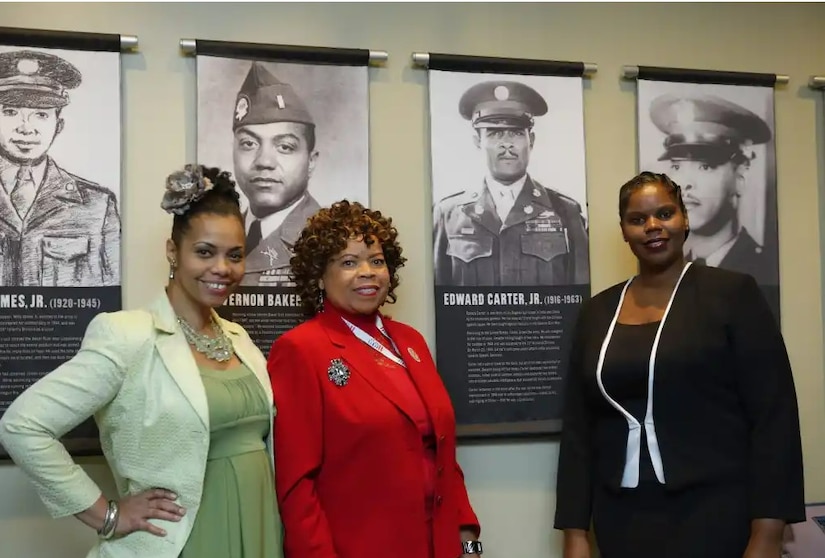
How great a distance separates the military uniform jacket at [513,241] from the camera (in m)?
2.43

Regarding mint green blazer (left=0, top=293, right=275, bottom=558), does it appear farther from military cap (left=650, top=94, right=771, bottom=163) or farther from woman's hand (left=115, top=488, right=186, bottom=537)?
military cap (left=650, top=94, right=771, bottom=163)

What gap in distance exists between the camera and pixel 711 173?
2613 mm

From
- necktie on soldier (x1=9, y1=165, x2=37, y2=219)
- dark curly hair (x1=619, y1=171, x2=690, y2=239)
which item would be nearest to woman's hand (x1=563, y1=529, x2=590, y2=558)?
dark curly hair (x1=619, y1=171, x2=690, y2=239)

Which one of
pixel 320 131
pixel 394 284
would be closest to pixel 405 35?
pixel 320 131

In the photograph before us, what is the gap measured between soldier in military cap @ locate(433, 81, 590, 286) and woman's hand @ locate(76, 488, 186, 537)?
1.12m

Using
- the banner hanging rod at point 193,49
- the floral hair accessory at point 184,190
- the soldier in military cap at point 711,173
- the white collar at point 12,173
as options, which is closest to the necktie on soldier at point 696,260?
the soldier in military cap at point 711,173

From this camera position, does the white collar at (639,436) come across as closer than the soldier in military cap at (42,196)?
Yes

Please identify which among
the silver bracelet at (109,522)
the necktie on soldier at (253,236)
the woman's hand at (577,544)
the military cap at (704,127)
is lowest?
the woman's hand at (577,544)

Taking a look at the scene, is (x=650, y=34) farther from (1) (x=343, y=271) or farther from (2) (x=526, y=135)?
(1) (x=343, y=271)

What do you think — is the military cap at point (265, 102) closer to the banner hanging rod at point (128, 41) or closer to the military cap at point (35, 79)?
the banner hanging rod at point (128, 41)

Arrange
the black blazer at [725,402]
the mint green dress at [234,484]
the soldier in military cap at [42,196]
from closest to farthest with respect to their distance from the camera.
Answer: the mint green dress at [234,484], the black blazer at [725,402], the soldier in military cap at [42,196]

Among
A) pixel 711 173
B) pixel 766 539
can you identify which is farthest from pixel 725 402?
pixel 711 173

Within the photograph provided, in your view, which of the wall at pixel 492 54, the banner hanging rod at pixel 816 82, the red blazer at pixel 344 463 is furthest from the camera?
the banner hanging rod at pixel 816 82

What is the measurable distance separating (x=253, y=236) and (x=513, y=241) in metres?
0.83
